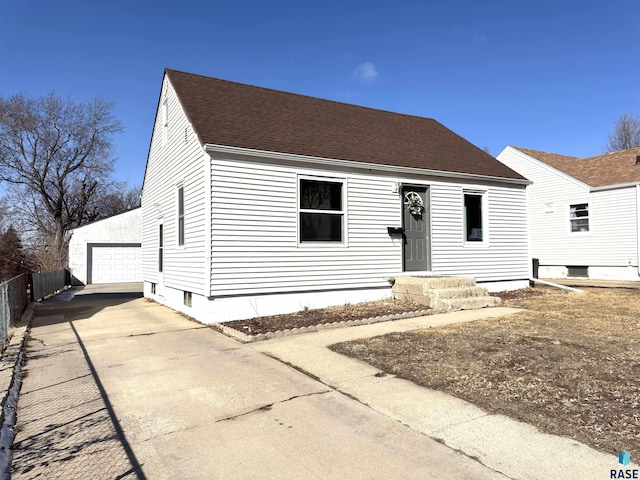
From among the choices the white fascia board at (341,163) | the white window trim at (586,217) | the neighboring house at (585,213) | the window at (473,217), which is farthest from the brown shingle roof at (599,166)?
the window at (473,217)

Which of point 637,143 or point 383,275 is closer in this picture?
point 383,275

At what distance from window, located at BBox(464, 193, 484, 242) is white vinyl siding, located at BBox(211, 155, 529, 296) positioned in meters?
0.25

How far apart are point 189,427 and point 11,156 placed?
32.7m

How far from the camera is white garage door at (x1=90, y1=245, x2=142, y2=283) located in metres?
23.7

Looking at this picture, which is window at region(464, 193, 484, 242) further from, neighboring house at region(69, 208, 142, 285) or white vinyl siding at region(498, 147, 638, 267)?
neighboring house at region(69, 208, 142, 285)

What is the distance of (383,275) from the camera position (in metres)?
10.5

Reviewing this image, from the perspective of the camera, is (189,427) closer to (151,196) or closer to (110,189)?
(151,196)

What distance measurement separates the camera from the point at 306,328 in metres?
7.39

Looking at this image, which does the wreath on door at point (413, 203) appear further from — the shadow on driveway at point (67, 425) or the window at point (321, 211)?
the shadow on driveway at point (67, 425)

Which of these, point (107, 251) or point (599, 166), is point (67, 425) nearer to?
point (599, 166)

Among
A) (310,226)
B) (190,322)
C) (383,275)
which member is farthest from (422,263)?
(190,322)

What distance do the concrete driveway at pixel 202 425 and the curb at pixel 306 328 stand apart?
71 centimetres

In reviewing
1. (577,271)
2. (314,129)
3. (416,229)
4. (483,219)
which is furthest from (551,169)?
(314,129)

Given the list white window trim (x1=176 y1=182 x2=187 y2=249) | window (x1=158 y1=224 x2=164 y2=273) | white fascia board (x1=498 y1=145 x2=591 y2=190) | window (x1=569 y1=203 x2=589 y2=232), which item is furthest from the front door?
window (x1=569 y1=203 x2=589 y2=232)
